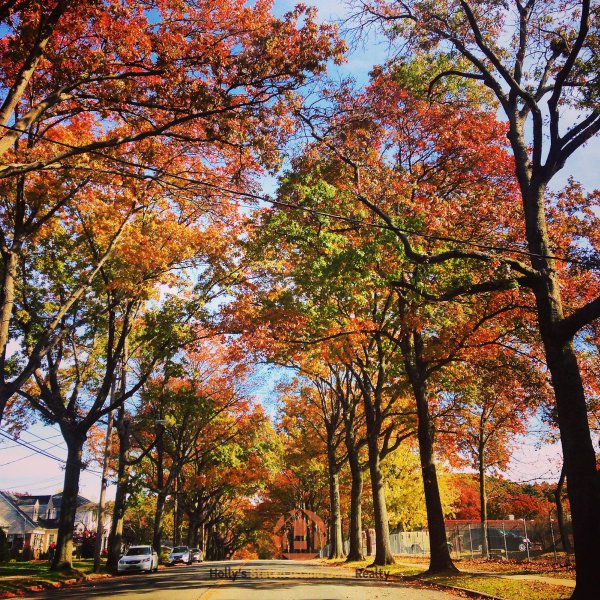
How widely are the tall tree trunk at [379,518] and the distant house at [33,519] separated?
37.6 metres

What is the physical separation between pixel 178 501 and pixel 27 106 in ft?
137

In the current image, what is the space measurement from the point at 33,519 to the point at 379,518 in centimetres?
4911

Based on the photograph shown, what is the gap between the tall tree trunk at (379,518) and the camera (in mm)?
21219

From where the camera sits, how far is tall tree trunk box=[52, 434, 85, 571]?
21328 millimetres

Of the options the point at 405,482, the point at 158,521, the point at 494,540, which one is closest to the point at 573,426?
the point at 158,521

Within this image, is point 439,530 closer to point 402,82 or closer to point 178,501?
point 402,82

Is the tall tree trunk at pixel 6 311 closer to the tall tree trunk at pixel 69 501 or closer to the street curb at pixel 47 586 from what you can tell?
the street curb at pixel 47 586

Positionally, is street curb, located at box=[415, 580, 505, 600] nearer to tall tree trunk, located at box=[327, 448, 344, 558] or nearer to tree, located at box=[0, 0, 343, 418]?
tree, located at box=[0, 0, 343, 418]

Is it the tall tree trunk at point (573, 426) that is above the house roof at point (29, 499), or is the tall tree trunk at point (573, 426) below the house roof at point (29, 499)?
above

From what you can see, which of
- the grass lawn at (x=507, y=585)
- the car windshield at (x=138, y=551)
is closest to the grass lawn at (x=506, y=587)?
the grass lawn at (x=507, y=585)

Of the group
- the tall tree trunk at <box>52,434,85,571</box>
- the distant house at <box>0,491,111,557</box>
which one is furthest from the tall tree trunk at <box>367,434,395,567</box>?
the distant house at <box>0,491,111,557</box>

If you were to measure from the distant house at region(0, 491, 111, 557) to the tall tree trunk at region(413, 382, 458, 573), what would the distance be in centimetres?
4195

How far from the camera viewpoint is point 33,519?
5634 centimetres

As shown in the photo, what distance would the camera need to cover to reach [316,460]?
46.3 meters
